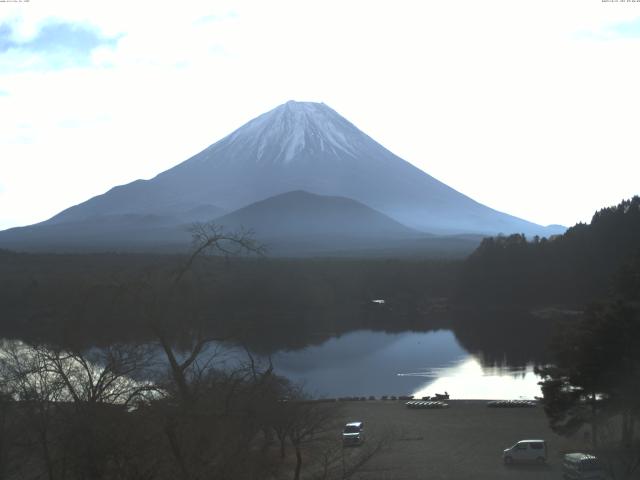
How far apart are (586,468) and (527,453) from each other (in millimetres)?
1423

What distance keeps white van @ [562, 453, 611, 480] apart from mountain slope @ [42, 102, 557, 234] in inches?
3609

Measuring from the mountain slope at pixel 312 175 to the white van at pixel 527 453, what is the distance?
90.5 m

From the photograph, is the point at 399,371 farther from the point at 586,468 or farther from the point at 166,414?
the point at 166,414

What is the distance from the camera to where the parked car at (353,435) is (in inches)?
385

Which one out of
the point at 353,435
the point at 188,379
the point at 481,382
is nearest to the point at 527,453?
the point at 353,435

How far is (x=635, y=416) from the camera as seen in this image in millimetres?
8164

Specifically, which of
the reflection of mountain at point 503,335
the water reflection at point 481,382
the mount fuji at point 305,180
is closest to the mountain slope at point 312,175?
the mount fuji at point 305,180

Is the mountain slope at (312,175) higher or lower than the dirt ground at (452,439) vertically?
higher

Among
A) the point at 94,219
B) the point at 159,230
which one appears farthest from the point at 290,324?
the point at 94,219

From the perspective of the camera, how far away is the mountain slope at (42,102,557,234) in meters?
100

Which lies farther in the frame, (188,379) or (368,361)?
(368,361)

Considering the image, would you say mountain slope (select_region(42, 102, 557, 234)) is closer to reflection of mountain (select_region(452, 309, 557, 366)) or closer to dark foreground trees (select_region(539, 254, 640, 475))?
reflection of mountain (select_region(452, 309, 557, 366))

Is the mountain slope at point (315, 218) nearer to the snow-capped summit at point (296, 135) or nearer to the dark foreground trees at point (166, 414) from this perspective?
the snow-capped summit at point (296, 135)

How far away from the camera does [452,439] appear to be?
10531mm
